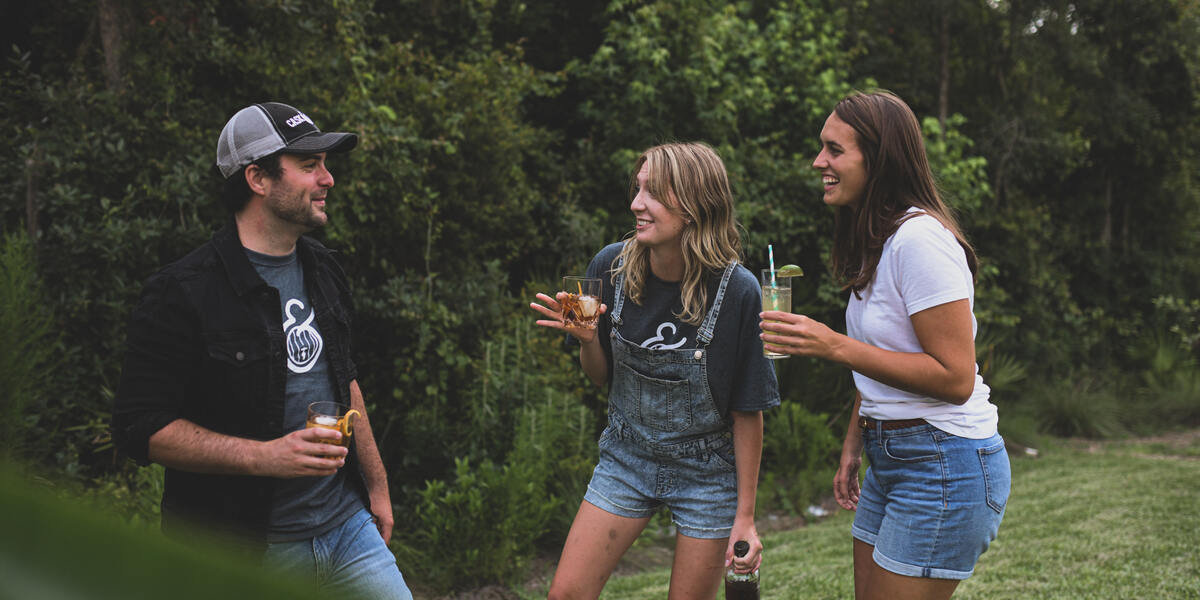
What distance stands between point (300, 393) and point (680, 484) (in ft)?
4.23

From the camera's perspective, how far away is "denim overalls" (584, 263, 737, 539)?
312 cm

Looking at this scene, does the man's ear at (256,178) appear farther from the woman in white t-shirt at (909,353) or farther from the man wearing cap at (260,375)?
the woman in white t-shirt at (909,353)

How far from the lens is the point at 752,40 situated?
10.3m

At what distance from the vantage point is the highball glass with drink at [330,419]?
2520 mm

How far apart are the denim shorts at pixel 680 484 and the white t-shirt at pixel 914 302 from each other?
655 mm

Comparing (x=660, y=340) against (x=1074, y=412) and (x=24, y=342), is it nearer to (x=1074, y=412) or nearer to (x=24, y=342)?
(x=24, y=342)

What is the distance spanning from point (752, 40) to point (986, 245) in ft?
16.6

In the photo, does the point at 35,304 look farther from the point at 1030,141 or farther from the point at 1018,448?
the point at 1030,141

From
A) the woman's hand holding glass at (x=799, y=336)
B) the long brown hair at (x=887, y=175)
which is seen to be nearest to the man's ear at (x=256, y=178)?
the woman's hand holding glass at (x=799, y=336)

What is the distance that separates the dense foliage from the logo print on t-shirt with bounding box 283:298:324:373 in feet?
5.80

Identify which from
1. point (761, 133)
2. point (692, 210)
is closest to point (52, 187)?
point (692, 210)

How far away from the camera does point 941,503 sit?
2.45 metres

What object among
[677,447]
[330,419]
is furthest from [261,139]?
[677,447]

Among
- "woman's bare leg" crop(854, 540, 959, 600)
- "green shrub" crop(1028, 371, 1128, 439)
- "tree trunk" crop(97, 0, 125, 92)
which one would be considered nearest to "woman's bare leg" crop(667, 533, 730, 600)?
"woman's bare leg" crop(854, 540, 959, 600)
